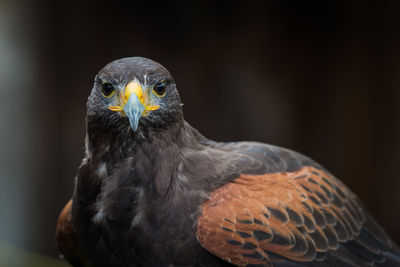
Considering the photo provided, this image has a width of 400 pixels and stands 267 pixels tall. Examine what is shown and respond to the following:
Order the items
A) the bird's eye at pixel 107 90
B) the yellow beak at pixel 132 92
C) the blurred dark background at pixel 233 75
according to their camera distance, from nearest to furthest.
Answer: the yellow beak at pixel 132 92 → the bird's eye at pixel 107 90 → the blurred dark background at pixel 233 75

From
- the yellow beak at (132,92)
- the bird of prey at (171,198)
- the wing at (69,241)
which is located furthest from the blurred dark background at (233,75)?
the yellow beak at (132,92)

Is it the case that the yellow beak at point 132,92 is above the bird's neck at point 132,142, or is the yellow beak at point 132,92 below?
above

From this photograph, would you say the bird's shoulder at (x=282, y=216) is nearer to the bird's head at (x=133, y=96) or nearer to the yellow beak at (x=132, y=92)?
the bird's head at (x=133, y=96)

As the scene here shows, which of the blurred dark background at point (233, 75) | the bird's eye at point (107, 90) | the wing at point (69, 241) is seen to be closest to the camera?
the bird's eye at point (107, 90)

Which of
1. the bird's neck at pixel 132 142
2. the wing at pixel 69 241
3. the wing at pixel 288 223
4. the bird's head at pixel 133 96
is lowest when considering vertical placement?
the wing at pixel 69 241

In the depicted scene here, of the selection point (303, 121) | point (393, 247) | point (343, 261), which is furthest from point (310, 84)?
point (343, 261)

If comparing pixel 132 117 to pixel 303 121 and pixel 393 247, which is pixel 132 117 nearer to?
pixel 393 247

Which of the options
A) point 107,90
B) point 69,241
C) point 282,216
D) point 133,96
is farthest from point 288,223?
point 69,241

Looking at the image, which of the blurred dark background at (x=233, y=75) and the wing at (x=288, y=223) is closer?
the wing at (x=288, y=223)
